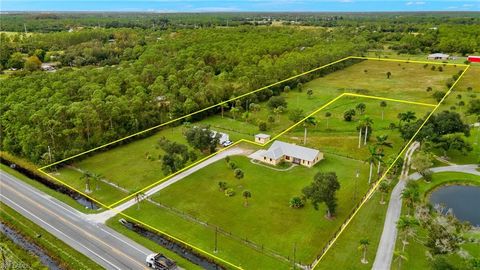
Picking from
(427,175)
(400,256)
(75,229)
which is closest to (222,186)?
(75,229)

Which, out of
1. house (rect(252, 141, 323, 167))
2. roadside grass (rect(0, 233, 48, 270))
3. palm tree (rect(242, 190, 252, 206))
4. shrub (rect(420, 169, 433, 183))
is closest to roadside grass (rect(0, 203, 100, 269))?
roadside grass (rect(0, 233, 48, 270))

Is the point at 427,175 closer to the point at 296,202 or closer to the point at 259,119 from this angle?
the point at 296,202

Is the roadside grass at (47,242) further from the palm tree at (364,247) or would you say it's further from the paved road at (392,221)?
the paved road at (392,221)

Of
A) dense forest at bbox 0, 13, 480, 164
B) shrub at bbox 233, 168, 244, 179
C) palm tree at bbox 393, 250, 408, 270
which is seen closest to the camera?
palm tree at bbox 393, 250, 408, 270

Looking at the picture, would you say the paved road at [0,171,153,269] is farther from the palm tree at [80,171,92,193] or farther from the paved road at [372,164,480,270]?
the paved road at [372,164,480,270]

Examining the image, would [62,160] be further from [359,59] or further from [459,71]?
[459,71]

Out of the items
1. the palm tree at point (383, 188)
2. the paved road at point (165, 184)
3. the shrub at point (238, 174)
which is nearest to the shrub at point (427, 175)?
the palm tree at point (383, 188)

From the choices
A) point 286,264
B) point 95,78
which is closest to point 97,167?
point 95,78
